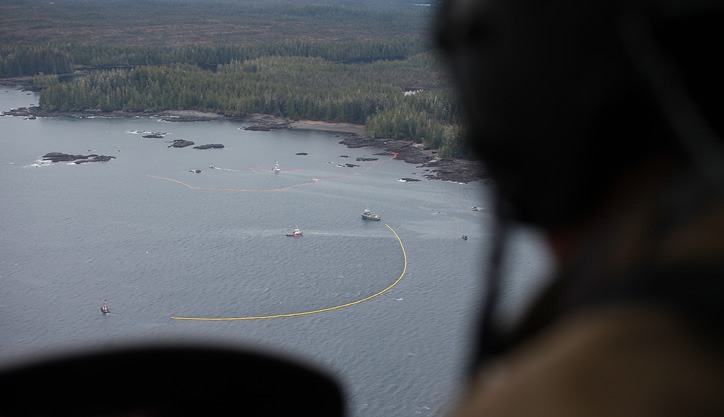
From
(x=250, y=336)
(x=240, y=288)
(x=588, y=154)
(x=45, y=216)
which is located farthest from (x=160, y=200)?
(x=588, y=154)

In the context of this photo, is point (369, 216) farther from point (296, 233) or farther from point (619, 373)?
point (619, 373)

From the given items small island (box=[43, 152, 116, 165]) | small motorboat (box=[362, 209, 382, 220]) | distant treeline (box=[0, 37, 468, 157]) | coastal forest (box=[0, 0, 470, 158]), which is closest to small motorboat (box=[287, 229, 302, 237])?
small motorboat (box=[362, 209, 382, 220])

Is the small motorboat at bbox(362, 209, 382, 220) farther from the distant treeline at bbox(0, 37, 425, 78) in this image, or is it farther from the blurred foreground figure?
the blurred foreground figure

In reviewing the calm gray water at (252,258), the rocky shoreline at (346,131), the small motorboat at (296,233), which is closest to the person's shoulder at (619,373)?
the calm gray water at (252,258)

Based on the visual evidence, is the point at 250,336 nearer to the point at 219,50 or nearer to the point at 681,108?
the point at 681,108

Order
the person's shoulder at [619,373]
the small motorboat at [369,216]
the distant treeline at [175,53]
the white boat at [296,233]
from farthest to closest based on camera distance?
the distant treeline at [175,53], the small motorboat at [369,216], the white boat at [296,233], the person's shoulder at [619,373]

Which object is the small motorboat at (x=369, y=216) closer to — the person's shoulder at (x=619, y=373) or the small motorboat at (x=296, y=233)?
the small motorboat at (x=296, y=233)

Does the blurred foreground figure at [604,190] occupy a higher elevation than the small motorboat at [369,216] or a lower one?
higher

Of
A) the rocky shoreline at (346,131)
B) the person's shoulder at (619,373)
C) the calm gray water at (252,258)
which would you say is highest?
the person's shoulder at (619,373)
